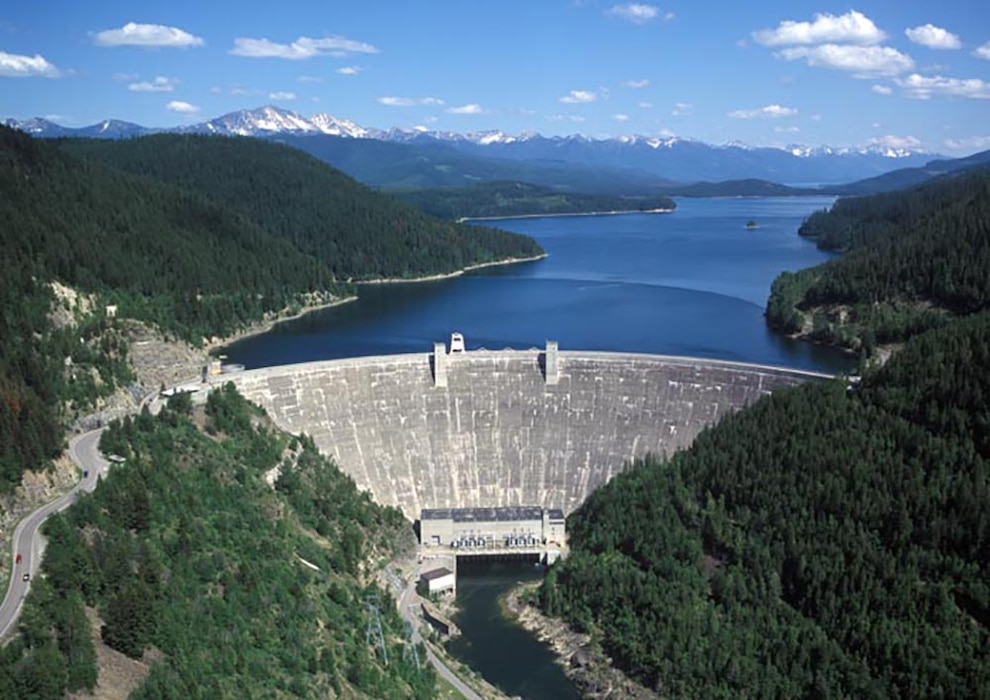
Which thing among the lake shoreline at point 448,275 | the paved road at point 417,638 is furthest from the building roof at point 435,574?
the lake shoreline at point 448,275

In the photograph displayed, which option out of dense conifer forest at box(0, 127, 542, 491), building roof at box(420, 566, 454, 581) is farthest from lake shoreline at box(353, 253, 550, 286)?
building roof at box(420, 566, 454, 581)

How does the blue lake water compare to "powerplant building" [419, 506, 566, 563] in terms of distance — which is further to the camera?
the blue lake water

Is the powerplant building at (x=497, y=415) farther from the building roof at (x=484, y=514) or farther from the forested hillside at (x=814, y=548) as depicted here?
the forested hillside at (x=814, y=548)

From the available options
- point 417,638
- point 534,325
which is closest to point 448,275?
point 534,325

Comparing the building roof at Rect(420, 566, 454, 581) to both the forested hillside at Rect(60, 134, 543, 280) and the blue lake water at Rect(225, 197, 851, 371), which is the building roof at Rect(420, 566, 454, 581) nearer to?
the blue lake water at Rect(225, 197, 851, 371)

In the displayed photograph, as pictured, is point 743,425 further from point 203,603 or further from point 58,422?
point 58,422

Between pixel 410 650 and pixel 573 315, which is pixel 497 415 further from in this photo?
pixel 573 315

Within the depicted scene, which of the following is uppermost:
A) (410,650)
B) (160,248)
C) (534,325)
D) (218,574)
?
(160,248)
